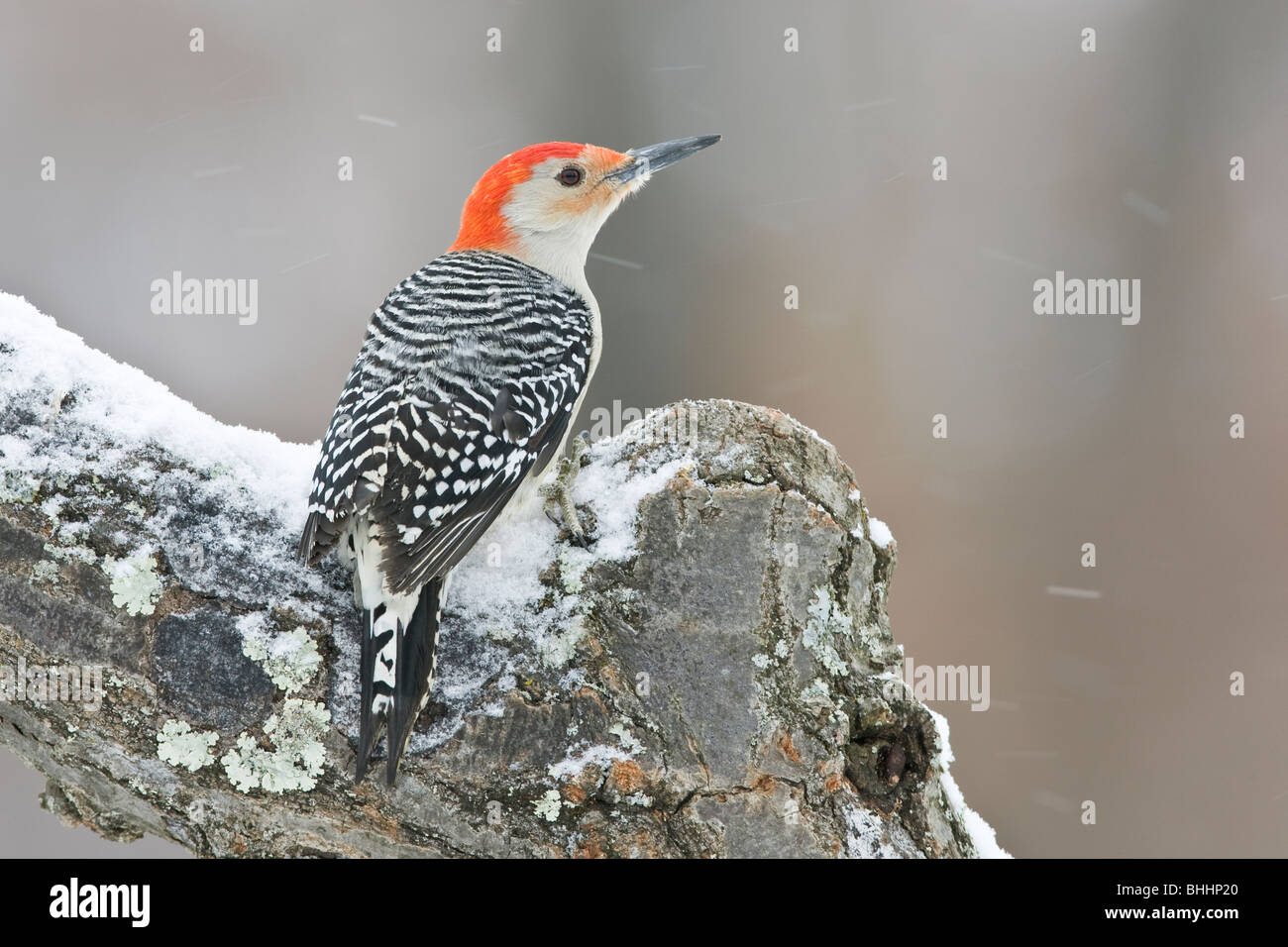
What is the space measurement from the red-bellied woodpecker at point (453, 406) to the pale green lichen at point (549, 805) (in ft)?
1.07

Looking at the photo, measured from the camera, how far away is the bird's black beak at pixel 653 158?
4148mm

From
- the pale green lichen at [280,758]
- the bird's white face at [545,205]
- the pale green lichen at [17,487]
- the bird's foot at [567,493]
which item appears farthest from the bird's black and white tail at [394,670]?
the bird's white face at [545,205]

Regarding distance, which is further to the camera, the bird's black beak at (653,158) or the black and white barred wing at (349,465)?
the bird's black beak at (653,158)

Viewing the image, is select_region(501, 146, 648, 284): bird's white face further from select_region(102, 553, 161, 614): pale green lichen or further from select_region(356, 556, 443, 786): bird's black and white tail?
select_region(102, 553, 161, 614): pale green lichen

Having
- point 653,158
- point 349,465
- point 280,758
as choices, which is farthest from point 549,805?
point 653,158

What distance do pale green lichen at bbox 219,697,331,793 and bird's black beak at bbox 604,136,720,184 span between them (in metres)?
2.52

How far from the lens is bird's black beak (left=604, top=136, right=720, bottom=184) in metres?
4.15

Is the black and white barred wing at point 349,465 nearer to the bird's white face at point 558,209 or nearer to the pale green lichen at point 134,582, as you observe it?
the pale green lichen at point 134,582

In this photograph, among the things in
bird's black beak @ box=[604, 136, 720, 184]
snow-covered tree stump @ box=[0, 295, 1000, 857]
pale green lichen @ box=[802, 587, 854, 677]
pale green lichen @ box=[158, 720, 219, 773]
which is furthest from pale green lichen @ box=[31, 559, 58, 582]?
bird's black beak @ box=[604, 136, 720, 184]

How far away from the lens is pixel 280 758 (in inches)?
92.0

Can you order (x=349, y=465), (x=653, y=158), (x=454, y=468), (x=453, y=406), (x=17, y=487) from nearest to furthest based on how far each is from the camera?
(x=17, y=487) → (x=349, y=465) → (x=454, y=468) → (x=453, y=406) → (x=653, y=158)

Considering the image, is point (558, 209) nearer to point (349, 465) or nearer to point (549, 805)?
point (349, 465)

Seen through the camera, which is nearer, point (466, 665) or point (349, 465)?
point (466, 665)

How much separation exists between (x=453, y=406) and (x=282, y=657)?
82 centimetres
